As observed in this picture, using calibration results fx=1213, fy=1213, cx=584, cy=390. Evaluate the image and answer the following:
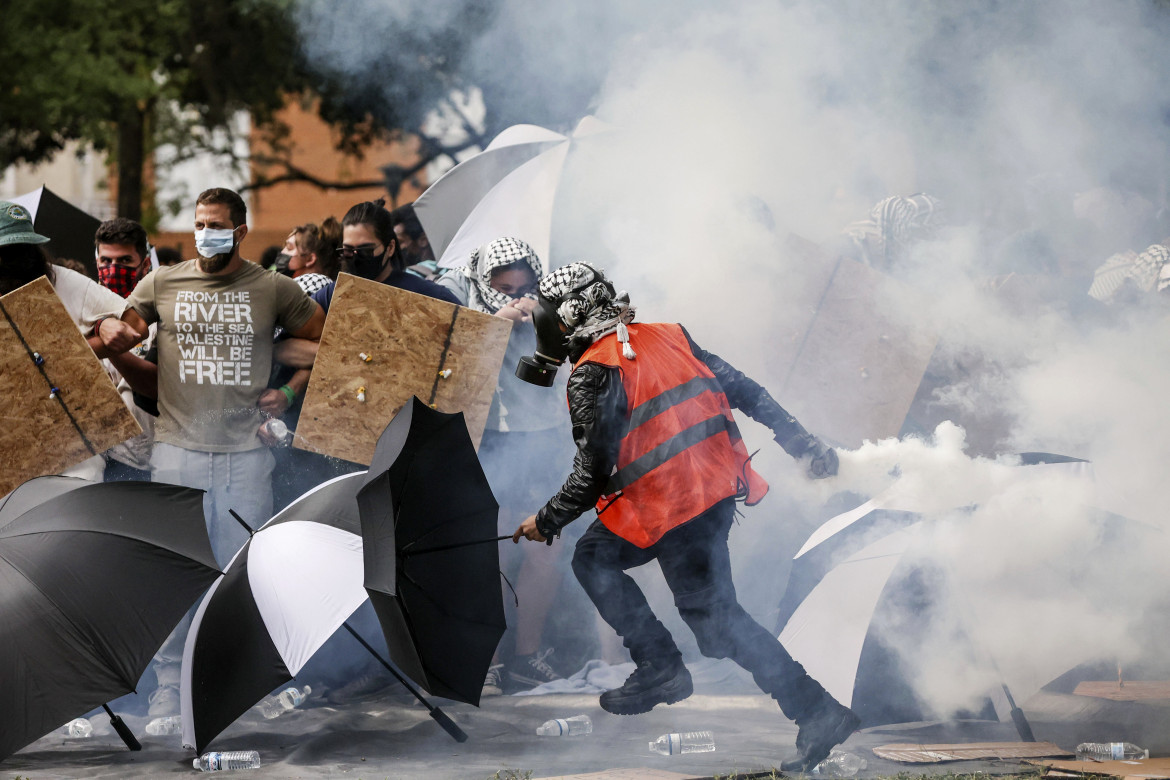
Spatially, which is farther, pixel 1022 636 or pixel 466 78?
pixel 466 78

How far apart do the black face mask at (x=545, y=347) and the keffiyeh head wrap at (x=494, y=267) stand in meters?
1.09

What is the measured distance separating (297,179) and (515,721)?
A: 44.2 ft

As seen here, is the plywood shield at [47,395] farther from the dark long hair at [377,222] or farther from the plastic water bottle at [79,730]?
the dark long hair at [377,222]

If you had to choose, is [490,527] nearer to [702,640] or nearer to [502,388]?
[702,640]

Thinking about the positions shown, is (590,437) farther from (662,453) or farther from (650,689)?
(650,689)

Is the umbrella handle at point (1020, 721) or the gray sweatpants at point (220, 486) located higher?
the gray sweatpants at point (220, 486)

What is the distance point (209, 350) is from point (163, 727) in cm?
140

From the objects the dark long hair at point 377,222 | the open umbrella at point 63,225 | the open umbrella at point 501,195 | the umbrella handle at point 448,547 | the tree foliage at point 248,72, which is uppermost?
the tree foliage at point 248,72

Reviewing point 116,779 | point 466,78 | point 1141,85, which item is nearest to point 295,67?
point 466,78

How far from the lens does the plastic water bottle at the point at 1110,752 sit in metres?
3.89

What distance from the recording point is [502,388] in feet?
16.7

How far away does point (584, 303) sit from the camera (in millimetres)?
4000

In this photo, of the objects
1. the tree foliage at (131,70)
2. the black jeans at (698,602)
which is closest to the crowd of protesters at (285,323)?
the black jeans at (698,602)

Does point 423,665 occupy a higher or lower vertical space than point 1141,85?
lower
